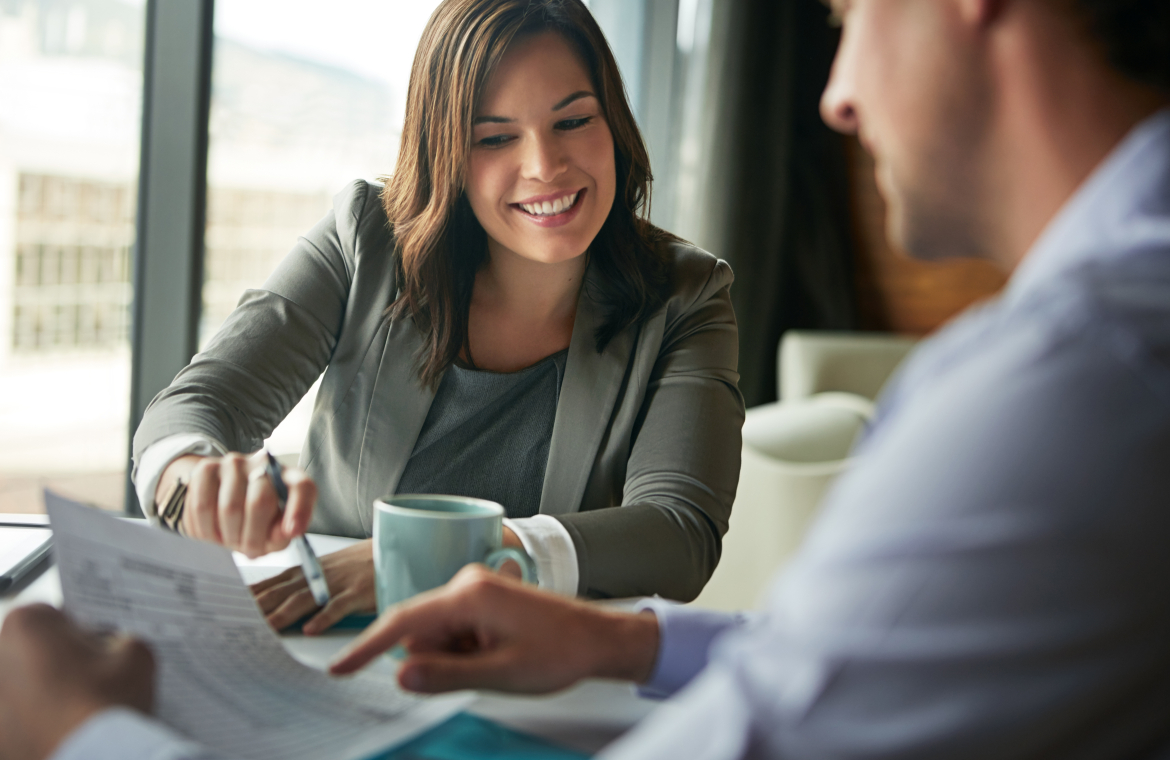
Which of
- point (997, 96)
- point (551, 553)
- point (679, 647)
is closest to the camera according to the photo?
point (997, 96)

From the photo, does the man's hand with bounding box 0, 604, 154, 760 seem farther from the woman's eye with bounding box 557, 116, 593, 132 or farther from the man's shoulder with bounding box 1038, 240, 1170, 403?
the woman's eye with bounding box 557, 116, 593, 132

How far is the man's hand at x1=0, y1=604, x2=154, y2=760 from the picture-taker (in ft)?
1.52

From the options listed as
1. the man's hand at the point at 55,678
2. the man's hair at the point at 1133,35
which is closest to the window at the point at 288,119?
the man's hand at the point at 55,678

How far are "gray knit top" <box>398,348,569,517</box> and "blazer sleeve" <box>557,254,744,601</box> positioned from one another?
14 centimetres

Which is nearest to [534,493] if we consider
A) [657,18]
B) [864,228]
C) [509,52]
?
[509,52]

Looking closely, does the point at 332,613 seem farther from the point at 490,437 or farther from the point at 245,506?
the point at 490,437

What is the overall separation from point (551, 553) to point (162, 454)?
42 centimetres

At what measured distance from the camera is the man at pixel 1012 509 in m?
0.36

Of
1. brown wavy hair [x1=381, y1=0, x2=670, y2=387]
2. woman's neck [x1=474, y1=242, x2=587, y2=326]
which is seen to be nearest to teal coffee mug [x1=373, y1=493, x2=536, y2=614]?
brown wavy hair [x1=381, y1=0, x2=670, y2=387]

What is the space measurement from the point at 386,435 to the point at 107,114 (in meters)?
1.25

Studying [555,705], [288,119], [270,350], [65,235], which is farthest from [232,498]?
[288,119]

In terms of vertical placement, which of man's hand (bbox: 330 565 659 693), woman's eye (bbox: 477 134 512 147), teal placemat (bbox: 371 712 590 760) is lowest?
teal placemat (bbox: 371 712 590 760)

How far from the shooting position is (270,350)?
1240mm

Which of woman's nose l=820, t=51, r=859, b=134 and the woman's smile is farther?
the woman's smile
